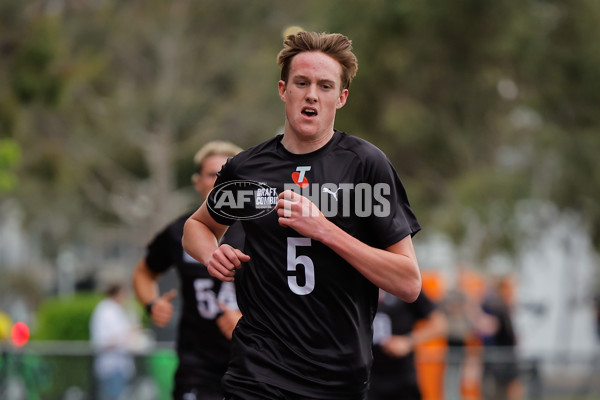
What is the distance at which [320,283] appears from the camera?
180 inches

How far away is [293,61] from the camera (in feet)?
15.3

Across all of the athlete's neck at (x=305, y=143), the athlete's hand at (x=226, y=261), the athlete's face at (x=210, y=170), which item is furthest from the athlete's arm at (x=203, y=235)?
the athlete's face at (x=210, y=170)

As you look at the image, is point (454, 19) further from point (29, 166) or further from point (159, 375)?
point (159, 375)

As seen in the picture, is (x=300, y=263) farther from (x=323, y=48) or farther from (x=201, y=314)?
(x=201, y=314)

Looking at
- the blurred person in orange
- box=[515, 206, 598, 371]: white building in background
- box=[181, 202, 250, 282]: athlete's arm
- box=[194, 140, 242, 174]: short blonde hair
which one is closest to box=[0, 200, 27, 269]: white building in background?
box=[515, 206, 598, 371]: white building in background

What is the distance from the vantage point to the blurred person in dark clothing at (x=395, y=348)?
992 centimetres

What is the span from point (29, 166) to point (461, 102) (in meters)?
11.8

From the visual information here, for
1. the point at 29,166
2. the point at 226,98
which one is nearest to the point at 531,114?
the point at 29,166

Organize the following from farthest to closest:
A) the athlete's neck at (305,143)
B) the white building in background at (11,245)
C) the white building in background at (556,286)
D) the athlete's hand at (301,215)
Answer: the white building in background at (11,245), the white building in background at (556,286), the athlete's neck at (305,143), the athlete's hand at (301,215)

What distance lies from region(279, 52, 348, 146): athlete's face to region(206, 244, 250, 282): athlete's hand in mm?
536

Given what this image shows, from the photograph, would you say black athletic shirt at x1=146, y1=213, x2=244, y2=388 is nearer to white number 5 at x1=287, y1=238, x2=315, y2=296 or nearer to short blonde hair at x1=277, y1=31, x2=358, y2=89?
white number 5 at x1=287, y1=238, x2=315, y2=296

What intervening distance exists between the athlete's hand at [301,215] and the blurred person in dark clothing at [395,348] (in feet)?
17.5

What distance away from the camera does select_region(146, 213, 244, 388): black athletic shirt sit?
7.22 m

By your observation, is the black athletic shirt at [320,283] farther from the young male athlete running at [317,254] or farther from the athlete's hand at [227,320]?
Result: the athlete's hand at [227,320]
